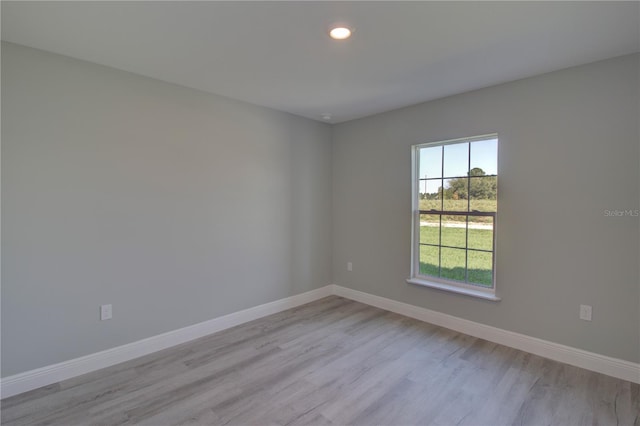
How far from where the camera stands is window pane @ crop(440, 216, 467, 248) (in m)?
3.29

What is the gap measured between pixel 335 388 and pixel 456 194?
7.53 ft

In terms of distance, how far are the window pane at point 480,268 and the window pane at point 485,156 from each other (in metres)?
0.84

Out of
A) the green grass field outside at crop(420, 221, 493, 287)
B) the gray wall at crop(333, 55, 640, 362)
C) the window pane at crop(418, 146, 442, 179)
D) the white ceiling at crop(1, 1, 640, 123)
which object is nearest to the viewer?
the white ceiling at crop(1, 1, 640, 123)

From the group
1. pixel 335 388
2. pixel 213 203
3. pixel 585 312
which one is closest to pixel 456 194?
pixel 585 312

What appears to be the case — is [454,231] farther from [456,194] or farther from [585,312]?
[585,312]

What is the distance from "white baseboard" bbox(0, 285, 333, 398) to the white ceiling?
7.79 ft

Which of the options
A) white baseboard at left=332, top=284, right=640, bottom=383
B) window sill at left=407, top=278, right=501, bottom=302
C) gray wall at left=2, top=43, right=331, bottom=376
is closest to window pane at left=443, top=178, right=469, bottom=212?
window sill at left=407, top=278, right=501, bottom=302

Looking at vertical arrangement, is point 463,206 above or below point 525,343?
above

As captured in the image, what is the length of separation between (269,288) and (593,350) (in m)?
3.11

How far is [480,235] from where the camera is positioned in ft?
10.4

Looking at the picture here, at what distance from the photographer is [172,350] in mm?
2861

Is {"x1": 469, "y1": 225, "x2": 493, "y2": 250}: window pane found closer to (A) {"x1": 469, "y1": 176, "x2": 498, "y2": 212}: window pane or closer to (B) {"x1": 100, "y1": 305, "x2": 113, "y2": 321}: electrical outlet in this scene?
(A) {"x1": 469, "y1": 176, "x2": 498, "y2": 212}: window pane

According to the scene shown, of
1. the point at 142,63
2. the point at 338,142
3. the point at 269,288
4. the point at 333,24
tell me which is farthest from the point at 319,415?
the point at 338,142

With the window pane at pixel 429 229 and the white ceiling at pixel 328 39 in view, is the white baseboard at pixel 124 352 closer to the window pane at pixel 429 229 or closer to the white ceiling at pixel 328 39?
the window pane at pixel 429 229
